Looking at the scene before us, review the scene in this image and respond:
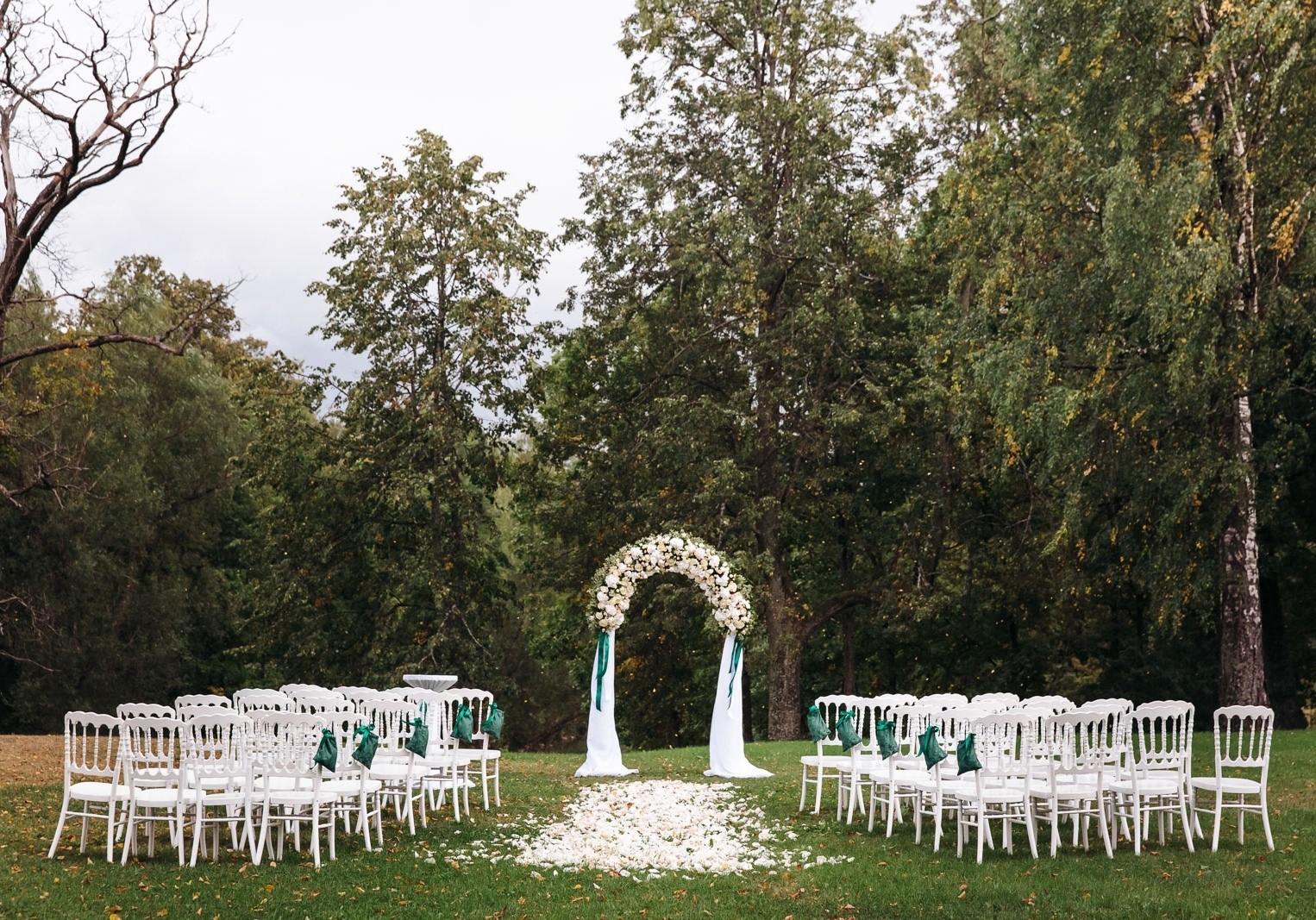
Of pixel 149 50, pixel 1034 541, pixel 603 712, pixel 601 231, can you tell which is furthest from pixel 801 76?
pixel 603 712

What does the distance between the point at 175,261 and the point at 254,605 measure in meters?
11.9

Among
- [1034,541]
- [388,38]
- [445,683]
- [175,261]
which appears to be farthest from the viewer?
[175,261]

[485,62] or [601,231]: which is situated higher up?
[485,62]

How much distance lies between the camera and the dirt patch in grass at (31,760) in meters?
13.4

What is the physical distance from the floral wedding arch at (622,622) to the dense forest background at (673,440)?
5.57 m

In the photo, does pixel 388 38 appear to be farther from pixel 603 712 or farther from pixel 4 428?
pixel 603 712

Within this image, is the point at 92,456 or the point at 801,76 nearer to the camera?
the point at 801,76

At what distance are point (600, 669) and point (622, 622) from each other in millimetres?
612

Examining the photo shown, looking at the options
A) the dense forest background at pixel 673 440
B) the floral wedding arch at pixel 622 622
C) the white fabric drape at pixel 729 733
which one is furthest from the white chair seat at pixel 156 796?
the dense forest background at pixel 673 440

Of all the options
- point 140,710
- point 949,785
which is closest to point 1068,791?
point 949,785

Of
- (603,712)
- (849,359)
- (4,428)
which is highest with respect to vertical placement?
(849,359)

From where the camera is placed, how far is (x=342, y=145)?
26.6 metres

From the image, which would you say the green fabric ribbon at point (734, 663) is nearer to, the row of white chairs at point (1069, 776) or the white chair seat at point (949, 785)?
the row of white chairs at point (1069, 776)

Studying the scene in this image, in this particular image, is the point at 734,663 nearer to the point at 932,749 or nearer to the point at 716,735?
the point at 716,735
